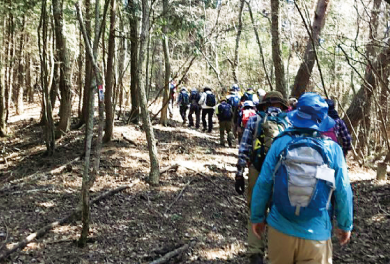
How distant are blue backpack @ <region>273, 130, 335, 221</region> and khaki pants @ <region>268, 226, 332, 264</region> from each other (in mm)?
178

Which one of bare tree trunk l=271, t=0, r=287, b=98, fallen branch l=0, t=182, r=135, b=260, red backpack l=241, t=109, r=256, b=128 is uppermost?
bare tree trunk l=271, t=0, r=287, b=98

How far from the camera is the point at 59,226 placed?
5695 mm

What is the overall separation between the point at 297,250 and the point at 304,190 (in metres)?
0.51

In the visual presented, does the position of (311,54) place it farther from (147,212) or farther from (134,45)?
(147,212)

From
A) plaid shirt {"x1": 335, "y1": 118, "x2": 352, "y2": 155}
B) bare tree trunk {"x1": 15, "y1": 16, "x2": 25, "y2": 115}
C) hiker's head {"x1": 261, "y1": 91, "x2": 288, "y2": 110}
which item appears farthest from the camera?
bare tree trunk {"x1": 15, "y1": 16, "x2": 25, "y2": 115}

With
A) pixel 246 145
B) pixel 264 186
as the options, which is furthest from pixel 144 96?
pixel 264 186

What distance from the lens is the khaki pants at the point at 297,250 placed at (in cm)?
291

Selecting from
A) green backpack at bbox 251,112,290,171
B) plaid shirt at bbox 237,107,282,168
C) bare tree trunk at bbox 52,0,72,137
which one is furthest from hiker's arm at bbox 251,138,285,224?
bare tree trunk at bbox 52,0,72,137

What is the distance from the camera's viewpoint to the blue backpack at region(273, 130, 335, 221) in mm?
2818

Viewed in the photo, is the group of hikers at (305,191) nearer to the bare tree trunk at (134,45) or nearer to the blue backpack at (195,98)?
the bare tree trunk at (134,45)

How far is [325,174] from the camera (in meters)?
2.82

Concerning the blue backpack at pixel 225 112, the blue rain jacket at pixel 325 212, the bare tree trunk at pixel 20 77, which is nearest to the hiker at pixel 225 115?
the blue backpack at pixel 225 112

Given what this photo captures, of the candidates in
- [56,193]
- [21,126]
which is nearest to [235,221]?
[56,193]

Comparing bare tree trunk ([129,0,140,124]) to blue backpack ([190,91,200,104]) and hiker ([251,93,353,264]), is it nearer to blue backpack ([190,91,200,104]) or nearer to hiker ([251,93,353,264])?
blue backpack ([190,91,200,104])
